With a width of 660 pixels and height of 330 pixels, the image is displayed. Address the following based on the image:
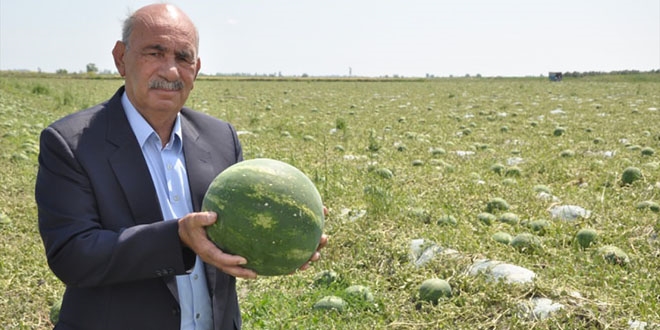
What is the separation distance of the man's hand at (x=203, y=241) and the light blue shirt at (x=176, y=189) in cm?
39

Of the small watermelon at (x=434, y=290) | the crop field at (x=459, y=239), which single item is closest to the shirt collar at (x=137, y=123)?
the crop field at (x=459, y=239)

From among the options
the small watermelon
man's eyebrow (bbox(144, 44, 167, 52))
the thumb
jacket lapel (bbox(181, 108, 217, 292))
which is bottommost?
the small watermelon

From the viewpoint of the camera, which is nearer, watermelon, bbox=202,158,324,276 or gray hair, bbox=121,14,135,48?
watermelon, bbox=202,158,324,276

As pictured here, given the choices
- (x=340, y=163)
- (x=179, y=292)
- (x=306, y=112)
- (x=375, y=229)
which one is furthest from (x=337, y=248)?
(x=306, y=112)

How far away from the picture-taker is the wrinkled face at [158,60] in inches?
101

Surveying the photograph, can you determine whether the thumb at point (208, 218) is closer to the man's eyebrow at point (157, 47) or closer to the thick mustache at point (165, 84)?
the thick mustache at point (165, 84)

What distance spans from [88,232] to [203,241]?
49 cm

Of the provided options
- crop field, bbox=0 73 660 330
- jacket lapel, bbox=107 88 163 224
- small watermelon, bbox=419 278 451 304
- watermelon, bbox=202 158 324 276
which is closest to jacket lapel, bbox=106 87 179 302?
jacket lapel, bbox=107 88 163 224

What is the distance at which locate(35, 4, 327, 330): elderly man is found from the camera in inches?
91.6

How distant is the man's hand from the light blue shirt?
389 millimetres

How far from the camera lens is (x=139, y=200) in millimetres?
2545

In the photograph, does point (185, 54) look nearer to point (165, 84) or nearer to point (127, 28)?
point (165, 84)

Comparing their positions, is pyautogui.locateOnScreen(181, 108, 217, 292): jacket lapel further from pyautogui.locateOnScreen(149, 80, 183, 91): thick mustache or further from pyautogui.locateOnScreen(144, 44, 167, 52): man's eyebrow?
pyautogui.locateOnScreen(144, 44, 167, 52): man's eyebrow

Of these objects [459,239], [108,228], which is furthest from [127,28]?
[459,239]
